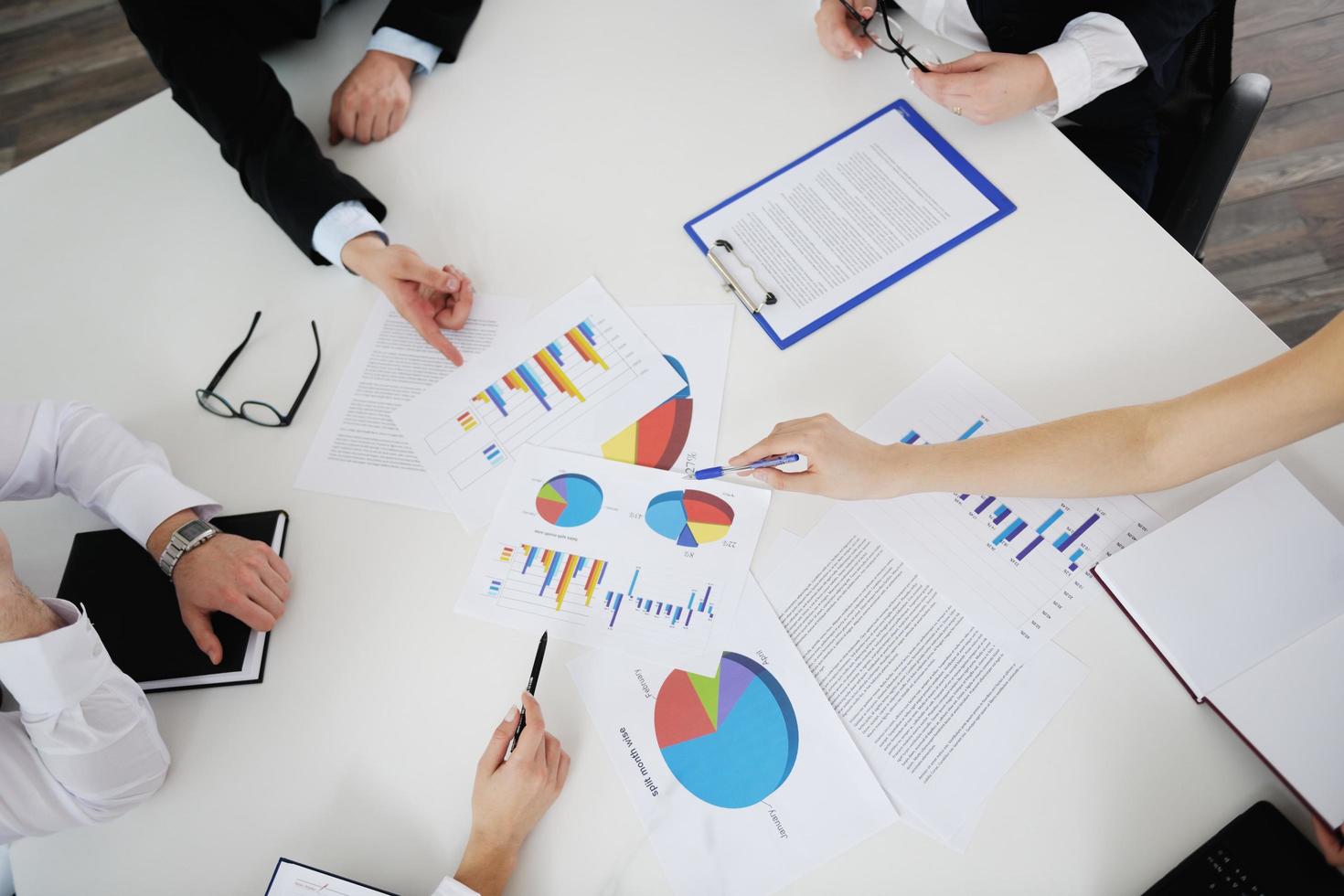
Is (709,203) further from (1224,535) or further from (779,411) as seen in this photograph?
(1224,535)

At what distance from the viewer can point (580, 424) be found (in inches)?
46.4

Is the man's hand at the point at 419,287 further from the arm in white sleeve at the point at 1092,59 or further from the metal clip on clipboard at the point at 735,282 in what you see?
the arm in white sleeve at the point at 1092,59

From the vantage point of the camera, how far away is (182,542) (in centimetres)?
112

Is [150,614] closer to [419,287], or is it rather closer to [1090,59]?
[419,287]

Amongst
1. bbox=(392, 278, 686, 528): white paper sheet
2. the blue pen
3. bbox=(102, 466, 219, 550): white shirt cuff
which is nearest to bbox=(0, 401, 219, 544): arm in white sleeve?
bbox=(102, 466, 219, 550): white shirt cuff

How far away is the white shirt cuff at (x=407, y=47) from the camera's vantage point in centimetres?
148

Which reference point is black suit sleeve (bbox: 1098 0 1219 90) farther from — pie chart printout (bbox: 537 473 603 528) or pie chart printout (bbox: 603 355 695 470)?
pie chart printout (bbox: 537 473 603 528)

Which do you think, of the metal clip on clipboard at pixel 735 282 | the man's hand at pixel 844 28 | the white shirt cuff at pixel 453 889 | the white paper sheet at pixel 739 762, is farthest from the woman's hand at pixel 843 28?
the white shirt cuff at pixel 453 889

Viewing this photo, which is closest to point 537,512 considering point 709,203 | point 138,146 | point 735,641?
point 735,641

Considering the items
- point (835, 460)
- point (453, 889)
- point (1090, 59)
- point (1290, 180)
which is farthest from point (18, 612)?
point (1290, 180)

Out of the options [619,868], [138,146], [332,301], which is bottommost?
[619,868]

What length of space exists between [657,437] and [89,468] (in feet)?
2.48

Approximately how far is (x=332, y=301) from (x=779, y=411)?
0.72m

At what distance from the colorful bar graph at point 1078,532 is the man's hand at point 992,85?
A: 58 cm
